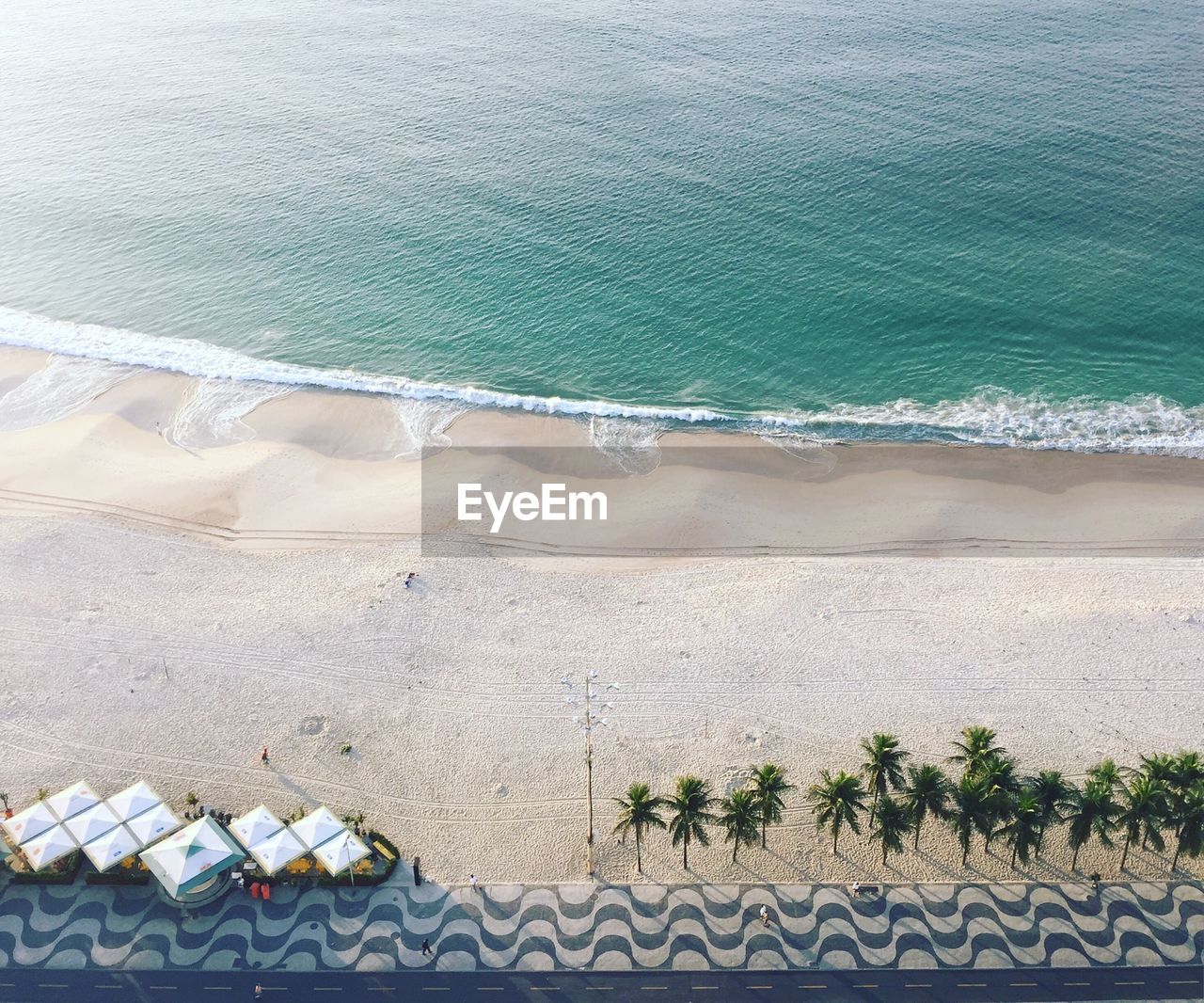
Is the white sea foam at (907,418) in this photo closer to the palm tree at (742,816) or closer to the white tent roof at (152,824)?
the white tent roof at (152,824)

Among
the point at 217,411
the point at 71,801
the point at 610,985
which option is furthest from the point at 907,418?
the point at 71,801

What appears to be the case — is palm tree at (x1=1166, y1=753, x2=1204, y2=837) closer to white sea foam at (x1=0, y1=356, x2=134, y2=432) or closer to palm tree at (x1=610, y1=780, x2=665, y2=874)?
palm tree at (x1=610, y1=780, x2=665, y2=874)

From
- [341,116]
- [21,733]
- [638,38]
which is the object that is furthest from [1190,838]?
[638,38]

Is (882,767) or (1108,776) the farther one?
(882,767)

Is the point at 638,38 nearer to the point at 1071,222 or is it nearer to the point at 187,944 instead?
the point at 1071,222

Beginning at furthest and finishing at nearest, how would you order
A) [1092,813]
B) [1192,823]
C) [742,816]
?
[742,816]
[1092,813]
[1192,823]

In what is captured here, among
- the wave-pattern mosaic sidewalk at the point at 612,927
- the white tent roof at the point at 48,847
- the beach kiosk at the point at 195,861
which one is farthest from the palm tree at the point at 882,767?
the white tent roof at the point at 48,847

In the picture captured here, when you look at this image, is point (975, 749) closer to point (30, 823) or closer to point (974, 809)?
point (974, 809)
